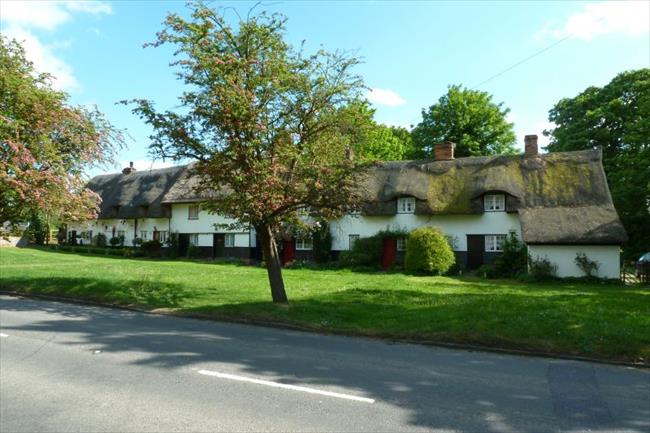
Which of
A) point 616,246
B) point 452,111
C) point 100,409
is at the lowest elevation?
point 100,409

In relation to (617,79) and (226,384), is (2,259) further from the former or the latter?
(617,79)

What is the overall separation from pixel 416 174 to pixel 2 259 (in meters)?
27.3

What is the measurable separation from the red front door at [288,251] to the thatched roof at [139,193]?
1334 centimetres

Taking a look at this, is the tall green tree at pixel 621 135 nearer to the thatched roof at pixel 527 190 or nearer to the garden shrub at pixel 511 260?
the thatched roof at pixel 527 190

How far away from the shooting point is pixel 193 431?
528 centimetres

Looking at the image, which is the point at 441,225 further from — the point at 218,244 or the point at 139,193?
the point at 139,193

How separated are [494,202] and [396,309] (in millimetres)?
19949

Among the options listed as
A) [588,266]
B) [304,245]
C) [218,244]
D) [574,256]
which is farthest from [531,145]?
[218,244]

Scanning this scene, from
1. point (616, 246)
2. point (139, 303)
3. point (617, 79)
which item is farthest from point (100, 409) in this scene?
point (617, 79)

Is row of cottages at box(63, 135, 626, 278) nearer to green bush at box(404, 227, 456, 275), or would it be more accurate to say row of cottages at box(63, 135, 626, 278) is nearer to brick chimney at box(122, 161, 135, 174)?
green bush at box(404, 227, 456, 275)

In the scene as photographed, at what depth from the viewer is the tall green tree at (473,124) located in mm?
46750

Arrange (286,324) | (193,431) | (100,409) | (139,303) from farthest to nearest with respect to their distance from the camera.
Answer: (139,303) < (286,324) < (100,409) < (193,431)

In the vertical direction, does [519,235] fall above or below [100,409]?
above

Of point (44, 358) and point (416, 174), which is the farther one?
point (416, 174)
